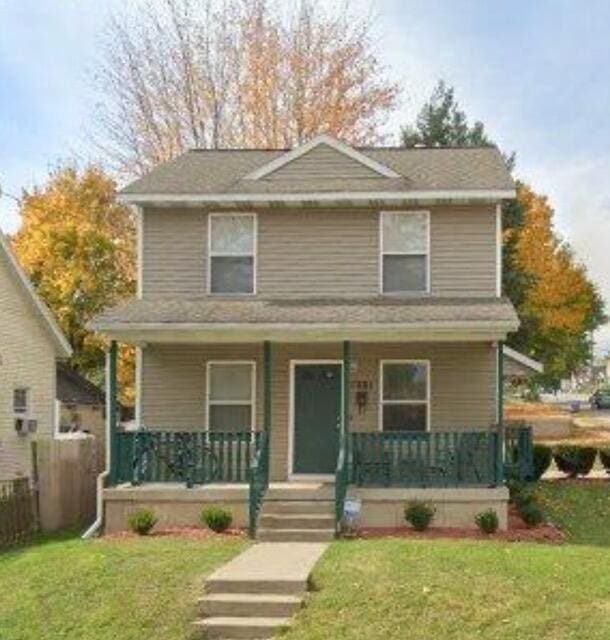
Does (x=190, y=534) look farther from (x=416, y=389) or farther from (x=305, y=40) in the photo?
(x=305, y=40)

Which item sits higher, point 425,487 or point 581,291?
point 581,291

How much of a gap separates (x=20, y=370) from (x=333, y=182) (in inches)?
370

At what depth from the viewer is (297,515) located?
16.5 meters

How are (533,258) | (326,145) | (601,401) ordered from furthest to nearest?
(601,401) < (533,258) < (326,145)

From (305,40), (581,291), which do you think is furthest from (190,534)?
(581,291)

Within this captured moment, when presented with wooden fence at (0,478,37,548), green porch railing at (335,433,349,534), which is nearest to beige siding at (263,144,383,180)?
green porch railing at (335,433,349,534)

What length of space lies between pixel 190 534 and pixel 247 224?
21.7ft

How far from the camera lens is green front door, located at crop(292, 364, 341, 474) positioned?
19.5 m

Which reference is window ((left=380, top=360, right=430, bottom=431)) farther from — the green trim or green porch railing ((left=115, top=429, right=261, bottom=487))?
the green trim

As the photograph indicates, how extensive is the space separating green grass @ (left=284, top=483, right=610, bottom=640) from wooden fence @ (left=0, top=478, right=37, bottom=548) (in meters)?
5.87

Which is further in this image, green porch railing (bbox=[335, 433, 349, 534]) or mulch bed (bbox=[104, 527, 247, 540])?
green porch railing (bbox=[335, 433, 349, 534])

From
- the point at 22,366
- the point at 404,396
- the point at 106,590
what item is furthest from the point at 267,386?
the point at 22,366

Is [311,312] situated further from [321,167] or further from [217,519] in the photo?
[217,519]

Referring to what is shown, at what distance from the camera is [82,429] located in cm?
3622
